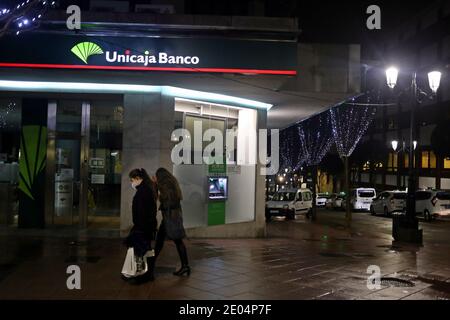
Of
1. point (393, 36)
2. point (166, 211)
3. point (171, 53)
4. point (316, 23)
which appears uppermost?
point (393, 36)

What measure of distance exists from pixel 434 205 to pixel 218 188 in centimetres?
1659

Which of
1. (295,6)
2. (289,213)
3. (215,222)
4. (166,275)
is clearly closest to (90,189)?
(215,222)

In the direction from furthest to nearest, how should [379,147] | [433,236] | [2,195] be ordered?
[379,147], [433,236], [2,195]

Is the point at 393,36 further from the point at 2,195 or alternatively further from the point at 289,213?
the point at 2,195

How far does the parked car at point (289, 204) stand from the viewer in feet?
80.5

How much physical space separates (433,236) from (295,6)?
9.91m

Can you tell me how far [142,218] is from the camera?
7.10 metres

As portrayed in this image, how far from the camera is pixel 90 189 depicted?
1209cm

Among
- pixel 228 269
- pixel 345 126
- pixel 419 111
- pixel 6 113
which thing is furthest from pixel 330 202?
pixel 228 269

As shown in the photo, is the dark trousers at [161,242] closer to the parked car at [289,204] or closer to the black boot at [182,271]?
the black boot at [182,271]

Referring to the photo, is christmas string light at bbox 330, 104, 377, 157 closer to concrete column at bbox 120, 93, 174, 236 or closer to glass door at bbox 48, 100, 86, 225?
concrete column at bbox 120, 93, 174, 236

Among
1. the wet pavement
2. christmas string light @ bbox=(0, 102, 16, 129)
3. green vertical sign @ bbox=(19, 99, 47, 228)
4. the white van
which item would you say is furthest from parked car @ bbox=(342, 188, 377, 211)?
christmas string light @ bbox=(0, 102, 16, 129)

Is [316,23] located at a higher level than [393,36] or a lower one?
lower

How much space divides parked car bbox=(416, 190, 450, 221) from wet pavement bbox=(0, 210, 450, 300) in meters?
13.7
